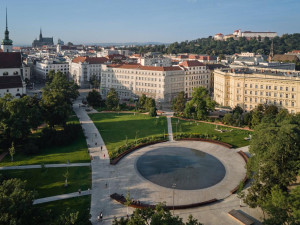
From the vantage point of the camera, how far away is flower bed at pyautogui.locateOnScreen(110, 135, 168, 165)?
46803 mm

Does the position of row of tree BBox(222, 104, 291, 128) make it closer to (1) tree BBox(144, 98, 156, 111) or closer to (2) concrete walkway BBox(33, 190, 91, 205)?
(1) tree BBox(144, 98, 156, 111)

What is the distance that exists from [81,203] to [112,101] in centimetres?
5288

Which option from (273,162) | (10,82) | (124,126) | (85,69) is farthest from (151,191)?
(85,69)

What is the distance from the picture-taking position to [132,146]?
52.3 metres

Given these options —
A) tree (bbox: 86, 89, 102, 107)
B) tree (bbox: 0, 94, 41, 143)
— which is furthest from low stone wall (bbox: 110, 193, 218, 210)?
tree (bbox: 86, 89, 102, 107)

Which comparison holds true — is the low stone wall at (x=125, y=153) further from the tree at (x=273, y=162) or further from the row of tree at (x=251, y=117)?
the row of tree at (x=251, y=117)

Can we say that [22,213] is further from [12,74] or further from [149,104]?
[12,74]

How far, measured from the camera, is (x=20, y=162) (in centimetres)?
4509

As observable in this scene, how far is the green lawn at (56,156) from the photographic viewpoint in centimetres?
4541

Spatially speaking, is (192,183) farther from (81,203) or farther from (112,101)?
(112,101)

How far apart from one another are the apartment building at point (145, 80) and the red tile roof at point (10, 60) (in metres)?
A: 30.1

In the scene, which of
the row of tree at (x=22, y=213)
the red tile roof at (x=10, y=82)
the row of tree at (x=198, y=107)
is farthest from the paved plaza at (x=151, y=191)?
the red tile roof at (x=10, y=82)

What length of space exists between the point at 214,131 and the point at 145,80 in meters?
43.3

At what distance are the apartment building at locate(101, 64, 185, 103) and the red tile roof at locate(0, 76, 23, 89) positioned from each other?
34.2m
